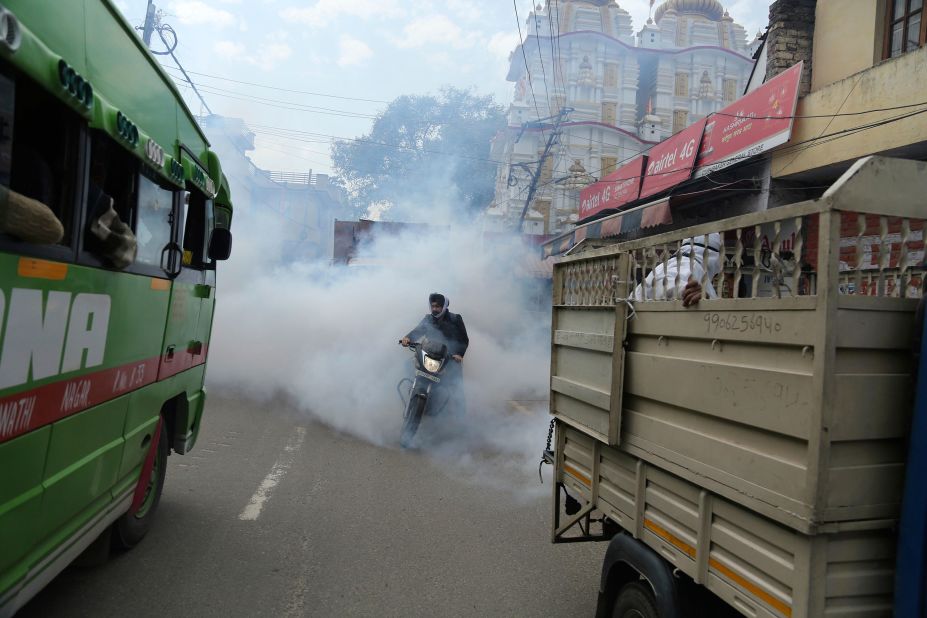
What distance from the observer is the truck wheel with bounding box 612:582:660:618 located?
248 cm

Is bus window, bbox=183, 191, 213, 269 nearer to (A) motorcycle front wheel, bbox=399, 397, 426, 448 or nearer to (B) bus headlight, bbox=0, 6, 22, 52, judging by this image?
(B) bus headlight, bbox=0, 6, 22, 52

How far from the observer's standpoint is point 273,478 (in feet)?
18.9

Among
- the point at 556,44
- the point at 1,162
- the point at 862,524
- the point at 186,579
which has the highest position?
the point at 556,44

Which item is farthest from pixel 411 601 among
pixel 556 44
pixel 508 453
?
pixel 556 44

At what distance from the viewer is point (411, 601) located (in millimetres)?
3541

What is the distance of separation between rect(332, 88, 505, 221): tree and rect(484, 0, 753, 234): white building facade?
3.28 m

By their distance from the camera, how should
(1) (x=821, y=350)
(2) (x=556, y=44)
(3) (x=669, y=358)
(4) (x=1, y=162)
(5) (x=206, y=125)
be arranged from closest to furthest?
1. (1) (x=821, y=350)
2. (4) (x=1, y=162)
3. (3) (x=669, y=358)
4. (5) (x=206, y=125)
5. (2) (x=556, y=44)

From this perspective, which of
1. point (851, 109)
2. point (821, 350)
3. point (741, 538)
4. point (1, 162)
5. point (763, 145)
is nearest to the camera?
point (821, 350)

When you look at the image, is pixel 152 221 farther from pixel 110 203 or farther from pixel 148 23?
pixel 148 23

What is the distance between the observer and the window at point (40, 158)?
1854 millimetres

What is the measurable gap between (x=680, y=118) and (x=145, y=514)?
1539 inches

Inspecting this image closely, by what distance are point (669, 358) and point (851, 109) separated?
8220 millimetres

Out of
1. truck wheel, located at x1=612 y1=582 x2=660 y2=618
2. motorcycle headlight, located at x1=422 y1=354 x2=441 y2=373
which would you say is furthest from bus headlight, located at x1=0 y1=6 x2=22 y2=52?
motorcycle headlight, located at x1=422 y1=354 x2=441 y2=373

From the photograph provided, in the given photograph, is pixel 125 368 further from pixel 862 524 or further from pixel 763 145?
pixel 763 145
